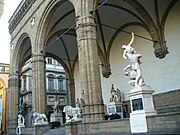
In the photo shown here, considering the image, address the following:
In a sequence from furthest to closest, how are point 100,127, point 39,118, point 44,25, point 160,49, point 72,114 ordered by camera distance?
point 44,25
point 160,49
point 39,118
point 72,114
point 100,127

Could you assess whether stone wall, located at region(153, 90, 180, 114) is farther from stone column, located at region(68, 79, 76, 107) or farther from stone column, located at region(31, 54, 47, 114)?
stone column, located at region(68, 79, 76, 107)

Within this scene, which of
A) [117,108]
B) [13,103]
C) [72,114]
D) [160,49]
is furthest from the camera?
[13,103]

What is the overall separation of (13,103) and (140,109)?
14.6 metres

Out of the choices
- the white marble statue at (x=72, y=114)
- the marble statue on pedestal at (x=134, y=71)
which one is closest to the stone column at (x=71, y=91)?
the white marble statue at (x=72, y=114)

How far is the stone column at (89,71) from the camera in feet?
31.3

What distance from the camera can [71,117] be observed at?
34.1 feet

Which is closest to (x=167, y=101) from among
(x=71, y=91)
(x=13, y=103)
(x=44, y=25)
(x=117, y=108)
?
(x=117, y=108)

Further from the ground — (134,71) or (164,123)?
(134,71)

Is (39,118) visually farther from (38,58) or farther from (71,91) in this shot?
(71,91)

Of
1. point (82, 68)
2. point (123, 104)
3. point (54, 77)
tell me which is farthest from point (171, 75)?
point (54, 77)

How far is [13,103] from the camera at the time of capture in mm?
19344

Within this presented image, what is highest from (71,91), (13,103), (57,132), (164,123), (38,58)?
(38,58)

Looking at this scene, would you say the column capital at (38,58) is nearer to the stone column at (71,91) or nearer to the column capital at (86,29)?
the column capital at (86,29)

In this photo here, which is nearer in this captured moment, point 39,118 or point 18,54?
point 39,118
